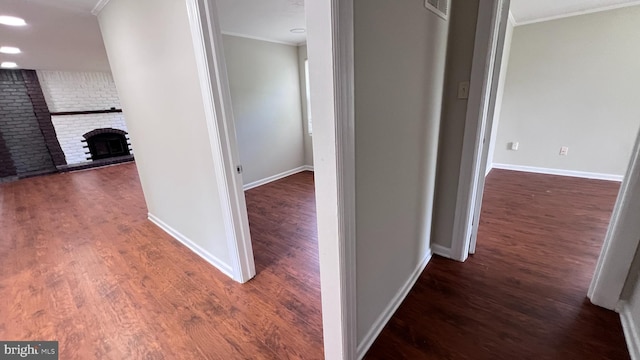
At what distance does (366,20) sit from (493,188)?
3.39 m

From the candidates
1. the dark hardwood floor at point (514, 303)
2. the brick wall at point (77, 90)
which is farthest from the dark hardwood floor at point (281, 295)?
the brick wall at point (77, 90)

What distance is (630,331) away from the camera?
128 centimetres

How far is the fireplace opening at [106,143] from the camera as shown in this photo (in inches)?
244

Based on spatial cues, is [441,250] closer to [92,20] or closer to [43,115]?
[92,20]

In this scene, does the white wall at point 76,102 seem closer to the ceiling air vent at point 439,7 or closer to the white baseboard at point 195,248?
the white baseboard at point 195,248

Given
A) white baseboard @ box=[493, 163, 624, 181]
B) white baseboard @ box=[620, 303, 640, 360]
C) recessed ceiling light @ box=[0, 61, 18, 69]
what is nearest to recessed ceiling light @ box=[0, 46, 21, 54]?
recessed ceiling light @ box=[0, 61, 18, 69]

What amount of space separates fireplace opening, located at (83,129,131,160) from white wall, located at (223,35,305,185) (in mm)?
4929

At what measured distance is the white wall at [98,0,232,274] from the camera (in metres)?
1.62

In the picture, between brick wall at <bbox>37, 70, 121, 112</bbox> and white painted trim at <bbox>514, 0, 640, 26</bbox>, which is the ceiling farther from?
brick wall at <bbox>37, 70, 121, 112</bbox>

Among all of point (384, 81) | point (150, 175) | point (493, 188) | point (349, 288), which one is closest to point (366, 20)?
point (384, 81)

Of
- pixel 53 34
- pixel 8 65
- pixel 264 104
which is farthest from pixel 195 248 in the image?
pixel 8 65

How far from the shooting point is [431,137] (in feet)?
5.39

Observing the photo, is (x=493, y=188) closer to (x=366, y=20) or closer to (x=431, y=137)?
(x=431, y=137)

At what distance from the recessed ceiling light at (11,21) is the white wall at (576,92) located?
6013 mm
